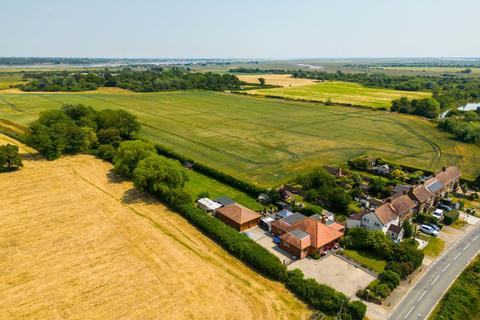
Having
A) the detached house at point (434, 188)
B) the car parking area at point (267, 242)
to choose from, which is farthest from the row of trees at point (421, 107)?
the car parking area at point (267, 242)

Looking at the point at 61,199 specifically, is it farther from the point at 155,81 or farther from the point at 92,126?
the point at 155,81

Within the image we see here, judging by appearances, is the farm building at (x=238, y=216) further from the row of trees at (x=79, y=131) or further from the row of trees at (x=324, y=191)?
the row of trees at (x=79, y=131)

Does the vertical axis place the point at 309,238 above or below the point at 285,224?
above

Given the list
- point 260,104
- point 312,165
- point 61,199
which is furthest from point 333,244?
point 260,104

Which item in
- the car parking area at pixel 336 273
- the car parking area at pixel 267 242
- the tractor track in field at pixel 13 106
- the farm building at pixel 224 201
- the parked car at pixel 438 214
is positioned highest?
the tractor track in field at pixel 13 106

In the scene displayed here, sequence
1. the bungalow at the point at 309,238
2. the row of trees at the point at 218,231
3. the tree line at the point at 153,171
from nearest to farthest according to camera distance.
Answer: the row of trees at the point at 218,231
the tree line at the point at 153,171
the bungalow at the point at 309,238

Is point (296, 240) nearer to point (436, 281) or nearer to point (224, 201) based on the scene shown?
point (224, 201)

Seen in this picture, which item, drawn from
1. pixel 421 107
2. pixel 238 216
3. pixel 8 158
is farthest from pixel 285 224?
pixel 421 107
